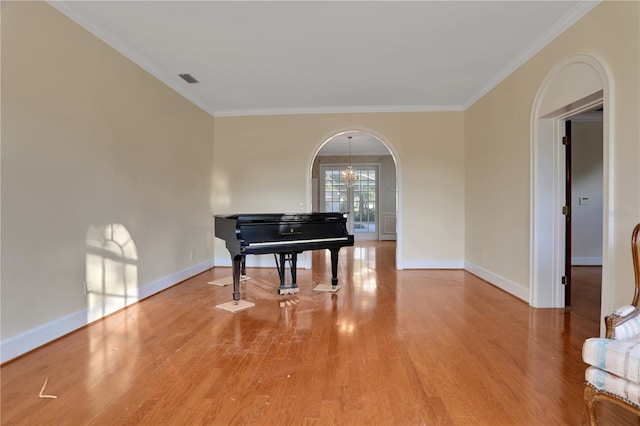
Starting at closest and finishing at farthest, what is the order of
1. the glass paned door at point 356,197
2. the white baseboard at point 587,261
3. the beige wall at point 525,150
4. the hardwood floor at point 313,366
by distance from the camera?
the hardwood floor at point 313,366 → the beige wall at point 525,150 → the white baseboard at point 587,261 → the glass paned door at point 356,197

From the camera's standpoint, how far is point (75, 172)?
9.13 ft

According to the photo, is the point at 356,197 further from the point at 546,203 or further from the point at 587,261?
the point at 546,203

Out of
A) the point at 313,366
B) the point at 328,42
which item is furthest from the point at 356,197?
the point at 313,366

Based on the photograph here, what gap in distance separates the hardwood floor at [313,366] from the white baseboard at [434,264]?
5.40 ft

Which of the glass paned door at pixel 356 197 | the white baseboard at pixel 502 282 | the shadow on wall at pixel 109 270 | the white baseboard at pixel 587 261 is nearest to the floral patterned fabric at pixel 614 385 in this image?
the white baseboard at pixel 502 282

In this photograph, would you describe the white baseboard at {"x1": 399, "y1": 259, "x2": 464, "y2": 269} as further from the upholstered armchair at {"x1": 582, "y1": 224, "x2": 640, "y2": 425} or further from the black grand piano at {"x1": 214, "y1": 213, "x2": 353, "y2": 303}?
the upholstered armchair at {"x1": 582, "y1": 224, "x2": 640, "y2": 425}

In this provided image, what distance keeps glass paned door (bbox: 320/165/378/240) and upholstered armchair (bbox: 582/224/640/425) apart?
8.51 m

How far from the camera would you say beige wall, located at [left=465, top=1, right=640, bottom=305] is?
7.30 ft

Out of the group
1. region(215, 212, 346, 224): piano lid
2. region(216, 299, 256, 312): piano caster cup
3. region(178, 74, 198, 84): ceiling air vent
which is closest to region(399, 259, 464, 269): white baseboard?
region(215, 212, 346, 224): piano lid

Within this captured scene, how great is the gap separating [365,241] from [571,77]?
Result: 7.32 metres

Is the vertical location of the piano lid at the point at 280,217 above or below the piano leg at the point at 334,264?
above

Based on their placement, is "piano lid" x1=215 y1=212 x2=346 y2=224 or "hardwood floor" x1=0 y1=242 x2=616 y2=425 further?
"piano lid" x1=215 y1=212 x2=346 y2=224

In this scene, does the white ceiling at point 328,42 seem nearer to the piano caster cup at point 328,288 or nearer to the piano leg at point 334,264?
the piano leg at point 334,264

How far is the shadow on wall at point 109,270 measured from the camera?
9.71 ft
